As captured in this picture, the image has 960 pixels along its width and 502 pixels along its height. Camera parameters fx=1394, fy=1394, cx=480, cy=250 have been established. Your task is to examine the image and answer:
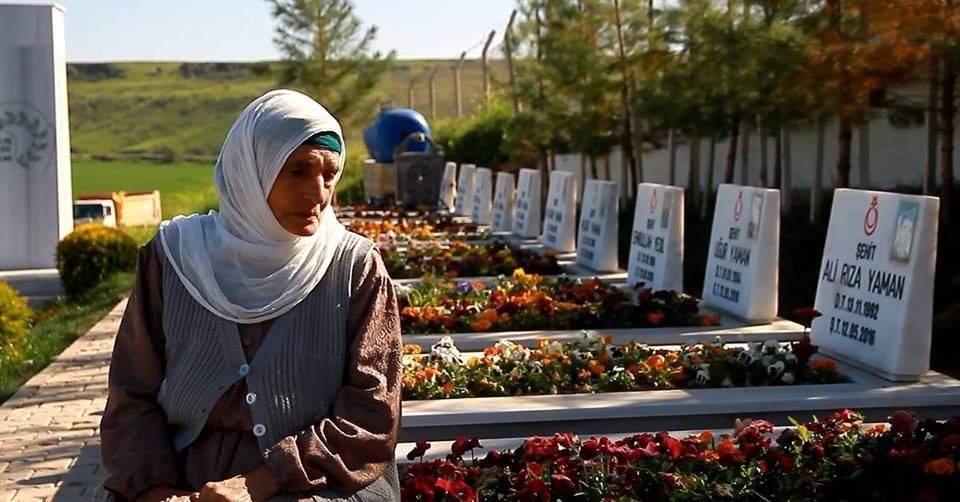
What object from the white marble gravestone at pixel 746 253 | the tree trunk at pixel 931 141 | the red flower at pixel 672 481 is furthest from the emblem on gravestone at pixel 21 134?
the red flower at pixel 672 481

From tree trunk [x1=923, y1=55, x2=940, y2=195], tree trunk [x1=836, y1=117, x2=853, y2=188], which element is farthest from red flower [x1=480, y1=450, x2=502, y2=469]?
tree trunk [x1=836, y1=117, x2=853, y2=188]

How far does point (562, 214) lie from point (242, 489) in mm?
12664

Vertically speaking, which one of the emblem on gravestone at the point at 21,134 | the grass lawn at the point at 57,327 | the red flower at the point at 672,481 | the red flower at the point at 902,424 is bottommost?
the grass lawn at the point at 57,327

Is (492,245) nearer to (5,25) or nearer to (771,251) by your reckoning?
(771,251)

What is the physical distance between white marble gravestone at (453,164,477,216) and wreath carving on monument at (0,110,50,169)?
7.07 m

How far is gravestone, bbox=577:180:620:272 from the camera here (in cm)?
1350

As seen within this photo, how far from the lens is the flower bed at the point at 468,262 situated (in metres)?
13.5

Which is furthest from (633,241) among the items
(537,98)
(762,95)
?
(537,98)

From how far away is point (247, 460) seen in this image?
3475 mm

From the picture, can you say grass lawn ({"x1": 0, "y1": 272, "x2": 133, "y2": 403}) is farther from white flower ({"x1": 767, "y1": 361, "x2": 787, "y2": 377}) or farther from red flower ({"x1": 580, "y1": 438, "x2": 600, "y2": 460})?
red flower ({"x1": 580, "y1": 438, "x2": 600, "y2": 460})

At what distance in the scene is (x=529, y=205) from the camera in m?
18.3

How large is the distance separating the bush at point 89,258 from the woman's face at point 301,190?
14.4m

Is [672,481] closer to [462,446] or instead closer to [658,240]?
[462,446]

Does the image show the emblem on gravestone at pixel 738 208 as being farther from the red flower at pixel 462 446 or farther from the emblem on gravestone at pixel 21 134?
the emblem on gravestone at pixel 21 134
